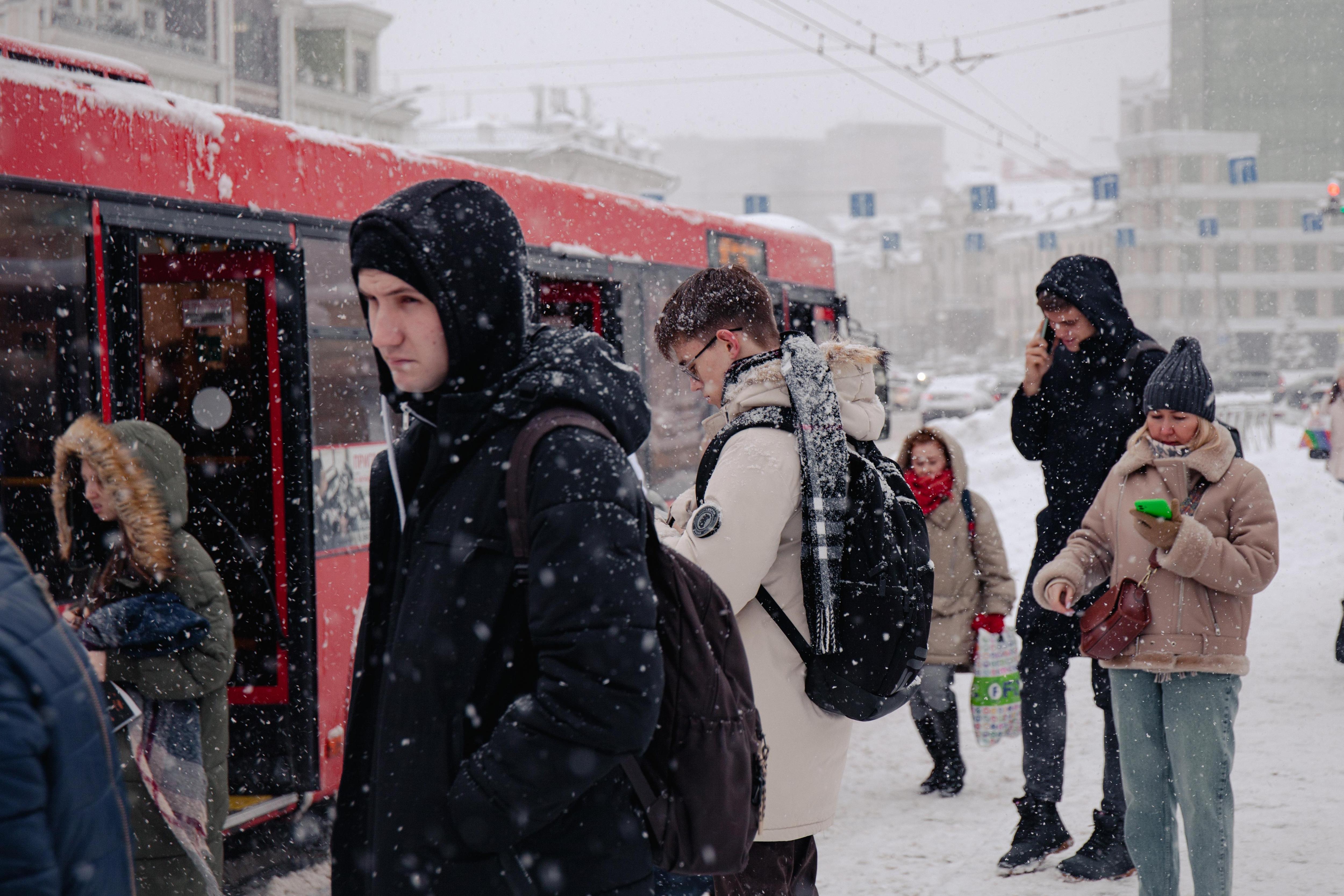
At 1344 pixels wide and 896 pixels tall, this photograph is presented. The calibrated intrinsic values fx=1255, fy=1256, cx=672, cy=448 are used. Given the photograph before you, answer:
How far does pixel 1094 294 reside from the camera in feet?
15.4

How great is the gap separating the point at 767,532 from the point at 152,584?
2017 mm

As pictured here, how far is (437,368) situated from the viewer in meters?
2.02

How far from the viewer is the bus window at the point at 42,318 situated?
13.6 feet

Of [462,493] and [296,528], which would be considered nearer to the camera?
[462,493]

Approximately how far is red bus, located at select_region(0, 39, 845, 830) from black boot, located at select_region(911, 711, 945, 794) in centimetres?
268

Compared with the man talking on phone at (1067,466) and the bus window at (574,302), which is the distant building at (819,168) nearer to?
the bus window at (574,302)

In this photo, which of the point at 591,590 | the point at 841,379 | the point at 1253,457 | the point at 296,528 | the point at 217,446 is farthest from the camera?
the point at 1253,457

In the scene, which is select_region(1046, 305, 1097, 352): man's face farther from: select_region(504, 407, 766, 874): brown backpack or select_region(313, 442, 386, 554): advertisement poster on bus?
select_region(504, 407, 766, 874): brown backpack

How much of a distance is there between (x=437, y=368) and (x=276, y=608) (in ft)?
11.6

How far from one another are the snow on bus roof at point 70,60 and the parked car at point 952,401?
119 feet

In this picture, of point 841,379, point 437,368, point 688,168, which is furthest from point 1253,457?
point 688,168

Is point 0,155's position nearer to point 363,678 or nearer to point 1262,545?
point 363,678

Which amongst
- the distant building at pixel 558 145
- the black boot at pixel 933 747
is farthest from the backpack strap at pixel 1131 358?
the distant building at pixel 558 145

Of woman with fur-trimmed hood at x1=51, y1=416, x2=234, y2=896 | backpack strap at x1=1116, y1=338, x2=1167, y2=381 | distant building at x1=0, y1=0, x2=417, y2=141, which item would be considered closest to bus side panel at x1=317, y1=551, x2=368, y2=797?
woman with fur-trimmed hood at x1=51, y1=416, x2=234, y2=896
